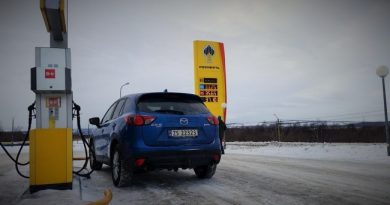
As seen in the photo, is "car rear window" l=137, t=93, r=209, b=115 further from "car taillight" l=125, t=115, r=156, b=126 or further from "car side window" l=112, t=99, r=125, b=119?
"car side window" l=112, t=99, r=125, b=119

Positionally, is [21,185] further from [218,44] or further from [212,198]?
[218,44]

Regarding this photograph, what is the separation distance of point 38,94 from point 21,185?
1949 mm

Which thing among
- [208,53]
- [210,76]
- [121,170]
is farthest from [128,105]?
[208,53]

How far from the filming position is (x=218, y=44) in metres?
18.5

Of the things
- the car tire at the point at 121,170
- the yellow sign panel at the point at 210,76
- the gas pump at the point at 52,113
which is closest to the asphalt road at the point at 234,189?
the car tire at the point at 121,170

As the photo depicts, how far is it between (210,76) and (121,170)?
12.5 metres

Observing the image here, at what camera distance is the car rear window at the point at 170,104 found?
19.7 ft

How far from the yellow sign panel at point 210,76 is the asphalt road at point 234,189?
10.2 meters

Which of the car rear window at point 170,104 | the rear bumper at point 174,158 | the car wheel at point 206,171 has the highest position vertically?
the car rear window at point 170,104

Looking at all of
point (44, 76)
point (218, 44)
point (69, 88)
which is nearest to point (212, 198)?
point (69, 88)

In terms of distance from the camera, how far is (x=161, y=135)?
5.74 m

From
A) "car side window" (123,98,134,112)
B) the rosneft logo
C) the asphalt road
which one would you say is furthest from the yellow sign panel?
"car side window" (123,98,134,112)

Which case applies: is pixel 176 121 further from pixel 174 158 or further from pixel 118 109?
pixel 118 109

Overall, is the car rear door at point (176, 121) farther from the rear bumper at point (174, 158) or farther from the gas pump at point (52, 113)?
the gas pump at point (52, 113)
